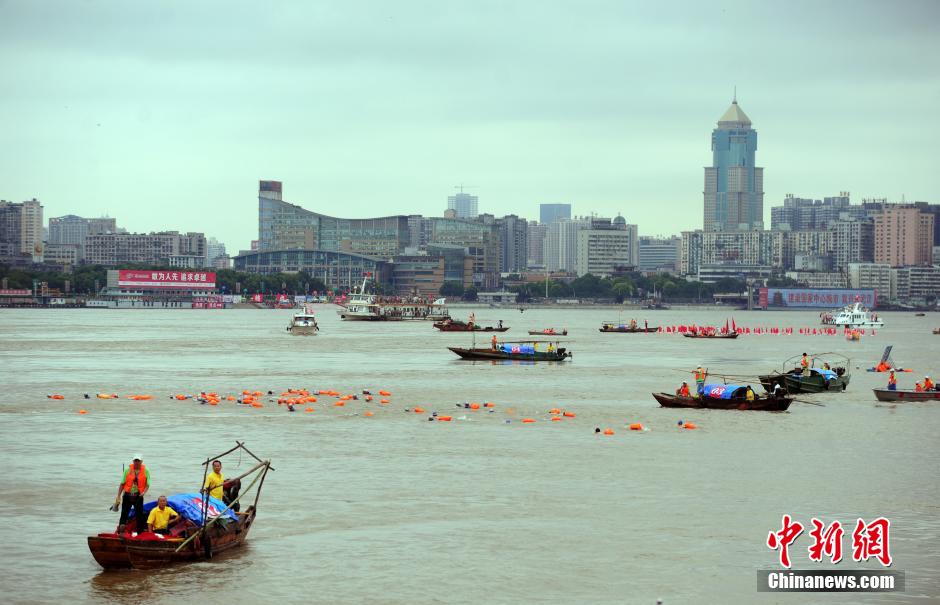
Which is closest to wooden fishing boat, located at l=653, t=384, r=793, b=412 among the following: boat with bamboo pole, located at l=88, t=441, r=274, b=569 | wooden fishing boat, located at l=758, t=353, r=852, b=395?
wooden fishing boat, located at l=758, t=353, r=852, b=395

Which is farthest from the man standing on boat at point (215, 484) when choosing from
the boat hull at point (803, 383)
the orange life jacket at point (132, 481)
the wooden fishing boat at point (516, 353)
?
the wooden fishing boat at point (516, 353)

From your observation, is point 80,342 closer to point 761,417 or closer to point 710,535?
point 761,417

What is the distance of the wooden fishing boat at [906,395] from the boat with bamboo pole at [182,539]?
158ft

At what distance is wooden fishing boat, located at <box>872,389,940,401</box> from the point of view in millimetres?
70062

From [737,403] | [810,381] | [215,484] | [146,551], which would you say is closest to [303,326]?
[810,381]

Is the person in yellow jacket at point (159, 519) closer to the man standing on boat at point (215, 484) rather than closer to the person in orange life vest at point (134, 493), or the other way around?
the person in orange life vest at point (134, 493)

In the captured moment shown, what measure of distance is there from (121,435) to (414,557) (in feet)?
82.7

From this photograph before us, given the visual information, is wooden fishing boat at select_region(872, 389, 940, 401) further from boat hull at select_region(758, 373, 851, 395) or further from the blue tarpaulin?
the blue tarpaulin

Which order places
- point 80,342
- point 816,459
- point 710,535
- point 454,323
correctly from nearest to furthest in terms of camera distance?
point 710,535
point 816,459
point 80,342
point 454,323

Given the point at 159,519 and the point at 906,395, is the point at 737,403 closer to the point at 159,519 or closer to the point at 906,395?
the point at 906,395

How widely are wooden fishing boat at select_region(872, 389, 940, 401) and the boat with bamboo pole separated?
48291mm

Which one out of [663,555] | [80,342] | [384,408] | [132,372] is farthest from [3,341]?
[663,555]

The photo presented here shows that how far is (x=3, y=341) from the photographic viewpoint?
140 meters

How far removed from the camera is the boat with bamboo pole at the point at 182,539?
30422mm
